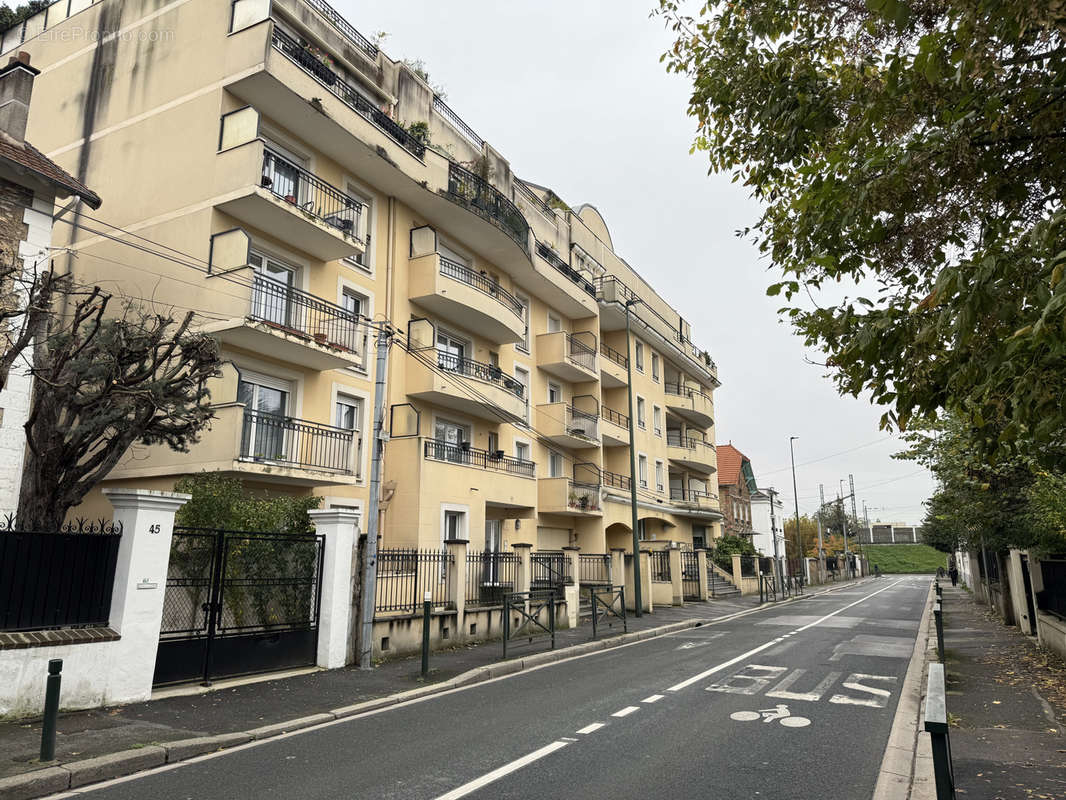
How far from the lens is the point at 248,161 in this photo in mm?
15641

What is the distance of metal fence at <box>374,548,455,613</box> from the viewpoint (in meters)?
13.9

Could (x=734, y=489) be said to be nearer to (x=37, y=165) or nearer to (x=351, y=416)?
(x=351, y=416)

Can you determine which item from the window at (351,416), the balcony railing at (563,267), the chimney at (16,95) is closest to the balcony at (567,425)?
the balcony railing at (563,267)


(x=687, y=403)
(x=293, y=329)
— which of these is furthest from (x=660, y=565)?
(x=293, y=329)

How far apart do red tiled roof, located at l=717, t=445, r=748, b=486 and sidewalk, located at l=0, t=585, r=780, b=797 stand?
143 feet

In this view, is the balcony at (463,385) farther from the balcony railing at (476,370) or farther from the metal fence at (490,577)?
the metal fence at (490,577)

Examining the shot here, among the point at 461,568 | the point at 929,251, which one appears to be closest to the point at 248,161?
the point at 461,568

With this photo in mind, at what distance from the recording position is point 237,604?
37.0 feet

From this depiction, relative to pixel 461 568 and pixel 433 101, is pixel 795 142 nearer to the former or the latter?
pixel 461 568

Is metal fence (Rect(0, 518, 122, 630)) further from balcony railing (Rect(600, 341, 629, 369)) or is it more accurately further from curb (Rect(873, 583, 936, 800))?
balcony railing (Rect(600, 341, 629, 369))

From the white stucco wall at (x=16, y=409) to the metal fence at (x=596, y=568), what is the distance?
1625 centimetres

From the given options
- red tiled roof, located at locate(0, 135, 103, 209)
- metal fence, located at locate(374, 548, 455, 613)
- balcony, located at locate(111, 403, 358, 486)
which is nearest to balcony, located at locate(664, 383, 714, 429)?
balcony, located at locate(111, 403, 358, 486)

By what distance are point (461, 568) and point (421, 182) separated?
37.1 ft

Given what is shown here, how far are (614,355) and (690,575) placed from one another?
11.0 meters
